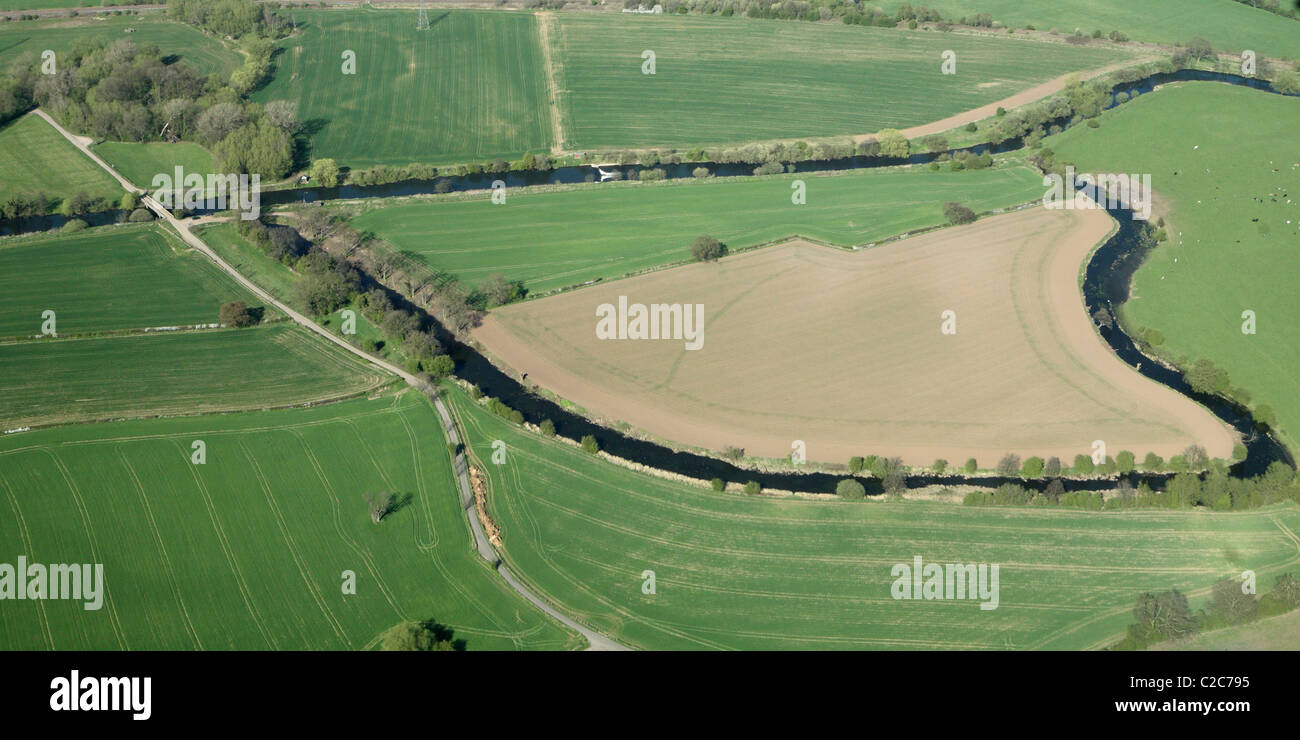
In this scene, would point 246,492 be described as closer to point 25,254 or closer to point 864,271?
point 25,254

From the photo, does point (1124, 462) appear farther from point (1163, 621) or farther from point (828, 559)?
point (828, 559)

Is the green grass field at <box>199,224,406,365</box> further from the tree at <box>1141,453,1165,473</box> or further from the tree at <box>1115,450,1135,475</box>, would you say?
the tree at <box>1141,453,1165,473</box>

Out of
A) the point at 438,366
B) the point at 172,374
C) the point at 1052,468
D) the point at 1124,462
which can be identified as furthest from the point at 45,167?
the point at 1124,462

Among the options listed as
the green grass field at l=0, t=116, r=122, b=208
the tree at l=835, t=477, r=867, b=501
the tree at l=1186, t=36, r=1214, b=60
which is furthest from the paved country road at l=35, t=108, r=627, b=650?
the tree at l=1186, t=36, r=1214, b=60

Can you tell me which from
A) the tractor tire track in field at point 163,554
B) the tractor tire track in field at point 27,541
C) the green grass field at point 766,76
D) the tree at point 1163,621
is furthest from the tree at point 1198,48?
the tractor tire track in field at point 27,541

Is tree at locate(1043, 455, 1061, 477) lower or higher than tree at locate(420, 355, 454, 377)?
lower

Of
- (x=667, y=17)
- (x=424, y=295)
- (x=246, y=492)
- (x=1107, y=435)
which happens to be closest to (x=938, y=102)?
(x=667, y=17)
